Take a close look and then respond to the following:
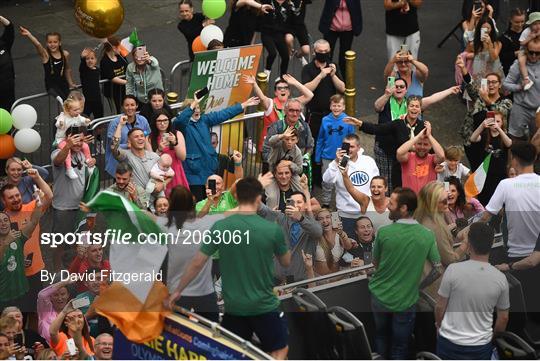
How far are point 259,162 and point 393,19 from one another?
3.30 metres

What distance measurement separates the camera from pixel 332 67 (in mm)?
15945

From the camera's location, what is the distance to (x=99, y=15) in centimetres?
1427

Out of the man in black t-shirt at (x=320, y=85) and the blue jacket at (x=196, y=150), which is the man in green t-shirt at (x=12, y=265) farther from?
the man in black t-shirt at (x=320, y=85)

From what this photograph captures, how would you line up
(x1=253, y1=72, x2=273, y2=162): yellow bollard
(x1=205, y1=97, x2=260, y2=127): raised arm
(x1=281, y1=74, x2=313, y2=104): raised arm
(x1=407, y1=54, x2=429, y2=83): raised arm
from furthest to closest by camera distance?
(x1=407, y1=54, x2=429, y2=83): raised arm, (x1=253, y1=72, x2=273, y2=162): yellow bollard, (x1=281, y1=74, x2=313, y2=104): raised arm, (x1=205, y1=97, x2=260, y2=127): raised arm

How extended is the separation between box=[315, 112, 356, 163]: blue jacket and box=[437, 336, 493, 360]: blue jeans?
4.64 metres

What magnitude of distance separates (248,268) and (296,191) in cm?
349

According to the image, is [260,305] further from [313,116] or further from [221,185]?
[313,116]

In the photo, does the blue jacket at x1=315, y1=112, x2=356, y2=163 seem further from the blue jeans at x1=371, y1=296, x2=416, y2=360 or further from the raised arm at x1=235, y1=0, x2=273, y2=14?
the blue jeans at x1=371, y1=296, x2=416, y2=360

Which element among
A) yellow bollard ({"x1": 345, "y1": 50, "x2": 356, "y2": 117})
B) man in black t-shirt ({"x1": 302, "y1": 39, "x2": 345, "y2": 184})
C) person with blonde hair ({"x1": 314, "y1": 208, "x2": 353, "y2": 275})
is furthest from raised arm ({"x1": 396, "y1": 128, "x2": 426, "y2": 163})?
yellow bollard ({"x1": 345, "y1": 50, "x2": 356, "y2": 117})

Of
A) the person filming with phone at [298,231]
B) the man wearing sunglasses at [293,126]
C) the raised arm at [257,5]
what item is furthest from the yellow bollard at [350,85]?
the person filming with phone at [298,231]

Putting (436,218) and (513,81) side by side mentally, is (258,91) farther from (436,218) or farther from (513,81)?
(436,218)

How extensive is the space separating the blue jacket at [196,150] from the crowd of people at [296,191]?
2cm

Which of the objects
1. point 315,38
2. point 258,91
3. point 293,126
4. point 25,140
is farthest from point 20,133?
point 315,38

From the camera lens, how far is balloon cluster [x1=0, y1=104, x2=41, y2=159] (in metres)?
14.2
